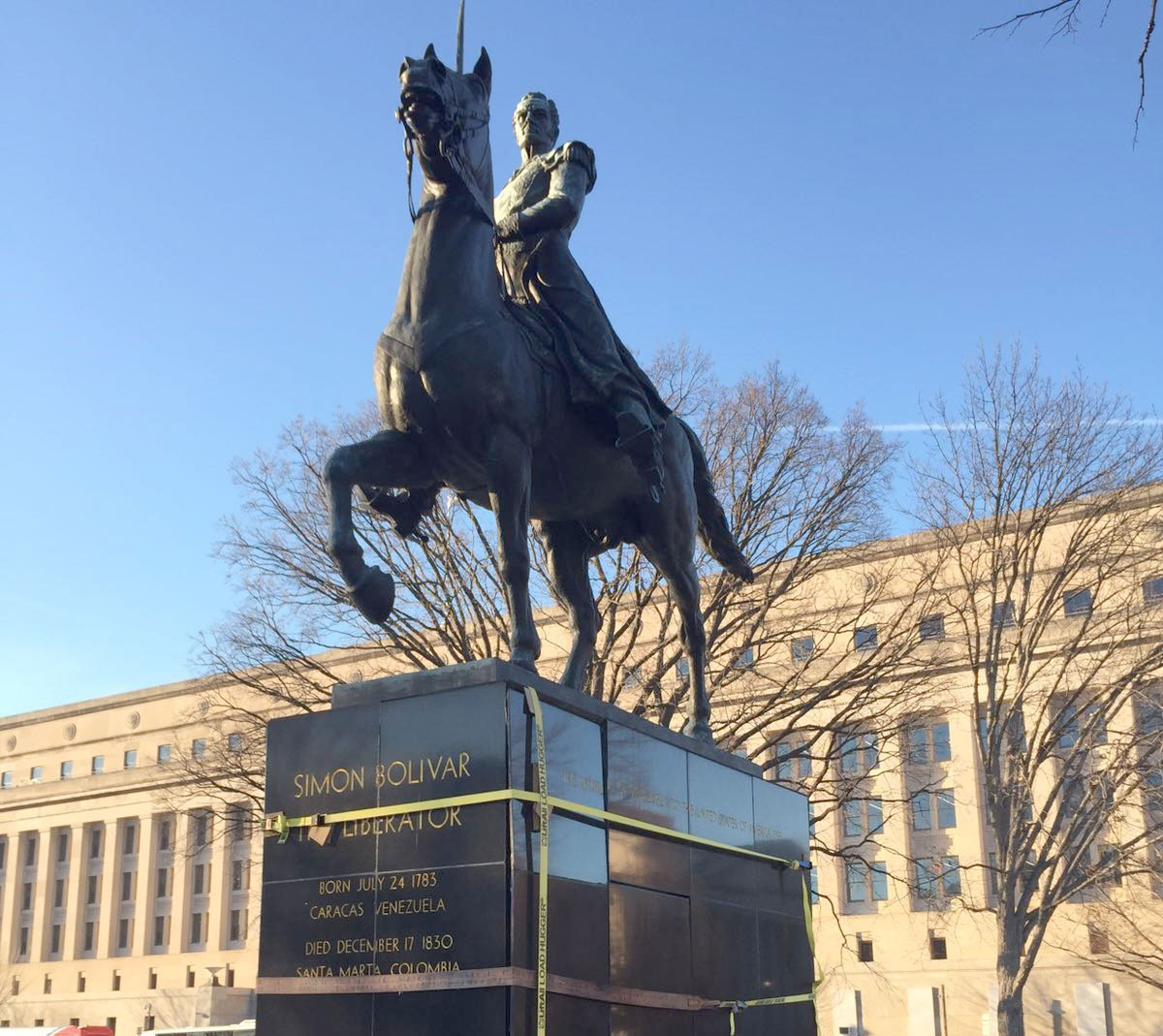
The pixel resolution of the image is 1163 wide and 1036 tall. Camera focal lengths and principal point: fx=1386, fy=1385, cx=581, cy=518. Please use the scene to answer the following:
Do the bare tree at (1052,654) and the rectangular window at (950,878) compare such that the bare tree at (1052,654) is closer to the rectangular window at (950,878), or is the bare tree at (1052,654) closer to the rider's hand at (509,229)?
the rectangular window at (950,878)

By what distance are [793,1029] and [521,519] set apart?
13.4ft

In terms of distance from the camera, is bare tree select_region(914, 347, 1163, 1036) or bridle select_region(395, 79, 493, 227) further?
bare tree select_region(914, 347, 1163, 1036)

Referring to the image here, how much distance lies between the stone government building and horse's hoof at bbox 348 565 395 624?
33550mm

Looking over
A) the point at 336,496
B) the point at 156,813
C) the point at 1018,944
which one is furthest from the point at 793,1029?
the point at 156,813

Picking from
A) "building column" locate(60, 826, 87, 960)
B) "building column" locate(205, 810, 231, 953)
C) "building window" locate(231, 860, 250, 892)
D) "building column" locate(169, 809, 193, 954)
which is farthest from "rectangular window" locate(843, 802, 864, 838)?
"building column" locate(60, 826, 87, 960)

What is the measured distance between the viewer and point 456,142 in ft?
26.6

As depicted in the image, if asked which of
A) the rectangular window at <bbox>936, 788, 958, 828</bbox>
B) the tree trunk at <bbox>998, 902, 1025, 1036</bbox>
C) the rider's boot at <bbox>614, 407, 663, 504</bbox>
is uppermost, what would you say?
the rectangular window at <bbox>936, 788, 958, 828</bbox>

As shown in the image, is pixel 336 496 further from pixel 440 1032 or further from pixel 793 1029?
pixel 793 1029

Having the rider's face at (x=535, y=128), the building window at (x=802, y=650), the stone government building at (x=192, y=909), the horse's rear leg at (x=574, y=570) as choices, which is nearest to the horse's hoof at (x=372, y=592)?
the horse's rear leg at (x=574, y=570)

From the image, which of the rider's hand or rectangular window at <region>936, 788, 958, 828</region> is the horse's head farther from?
rectangular window at <region>936, 788, 958, 828</region>

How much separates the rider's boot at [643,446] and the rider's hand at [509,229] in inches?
53.5

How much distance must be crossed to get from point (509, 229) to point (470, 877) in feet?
13.5

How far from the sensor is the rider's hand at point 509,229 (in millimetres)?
8711

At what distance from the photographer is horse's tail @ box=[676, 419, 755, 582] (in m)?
10.5
